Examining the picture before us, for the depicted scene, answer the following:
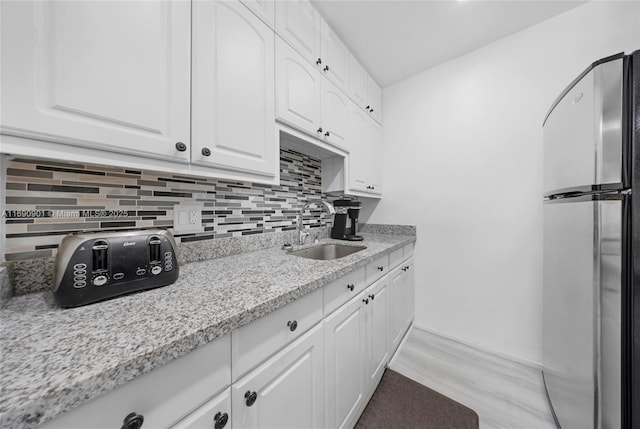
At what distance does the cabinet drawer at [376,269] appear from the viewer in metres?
1.20

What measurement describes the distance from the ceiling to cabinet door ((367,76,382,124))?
0.19 m

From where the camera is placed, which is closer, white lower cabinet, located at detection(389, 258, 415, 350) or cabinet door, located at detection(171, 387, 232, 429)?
cabinet door, located at detection(171, 387, 232, 429)

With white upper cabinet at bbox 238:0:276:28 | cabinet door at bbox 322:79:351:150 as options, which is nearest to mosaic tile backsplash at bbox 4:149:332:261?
cabinet door at bbox 322:79:351:150

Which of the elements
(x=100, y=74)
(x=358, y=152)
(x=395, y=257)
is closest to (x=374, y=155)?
(x=358, y=152)

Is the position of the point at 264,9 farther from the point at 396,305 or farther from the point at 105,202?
the point at 396,305

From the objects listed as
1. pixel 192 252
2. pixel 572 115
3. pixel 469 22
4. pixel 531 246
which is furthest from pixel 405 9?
pixel 192 252

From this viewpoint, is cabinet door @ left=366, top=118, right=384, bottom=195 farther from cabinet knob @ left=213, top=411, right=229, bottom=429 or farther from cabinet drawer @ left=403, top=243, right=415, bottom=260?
cabinet knob @ left=213, top=411, right=229, bottom=429

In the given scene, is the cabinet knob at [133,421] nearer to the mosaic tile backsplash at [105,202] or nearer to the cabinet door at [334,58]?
the mosaic tile backsplash at [105,202]

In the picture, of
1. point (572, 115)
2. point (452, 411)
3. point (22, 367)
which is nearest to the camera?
point (22, 367)

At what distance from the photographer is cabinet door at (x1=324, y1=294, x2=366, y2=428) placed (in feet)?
2.92

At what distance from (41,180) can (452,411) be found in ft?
6.91

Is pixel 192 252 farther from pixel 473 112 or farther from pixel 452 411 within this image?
pixel 473 112

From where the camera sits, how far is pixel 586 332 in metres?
0.87

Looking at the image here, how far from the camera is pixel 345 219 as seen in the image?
186 centimetres
